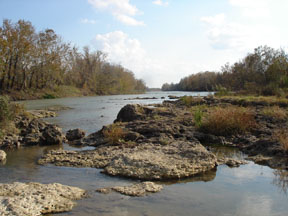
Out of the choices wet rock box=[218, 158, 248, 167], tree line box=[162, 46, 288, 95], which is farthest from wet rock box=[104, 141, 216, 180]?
tree line box=[162, 46, 288, 95]

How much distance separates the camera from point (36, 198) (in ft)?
18.2

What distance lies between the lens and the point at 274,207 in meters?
5.59

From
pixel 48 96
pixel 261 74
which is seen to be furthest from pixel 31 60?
pixel 261 74

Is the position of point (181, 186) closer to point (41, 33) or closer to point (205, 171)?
point (205, 171)

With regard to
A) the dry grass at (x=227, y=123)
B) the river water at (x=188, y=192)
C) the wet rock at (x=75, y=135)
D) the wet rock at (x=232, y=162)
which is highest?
the dry grass at (x=227, y=123)

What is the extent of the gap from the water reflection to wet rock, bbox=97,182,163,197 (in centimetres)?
281

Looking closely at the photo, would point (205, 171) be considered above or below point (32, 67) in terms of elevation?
below

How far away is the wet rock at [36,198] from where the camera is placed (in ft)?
16.6

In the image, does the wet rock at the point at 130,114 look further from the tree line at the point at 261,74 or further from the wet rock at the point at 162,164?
the tree line at the point at 261,74

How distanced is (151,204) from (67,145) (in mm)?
7091

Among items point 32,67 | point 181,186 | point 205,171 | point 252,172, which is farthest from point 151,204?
point 32,67

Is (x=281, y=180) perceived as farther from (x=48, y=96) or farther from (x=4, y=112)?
(x=48, y=96)

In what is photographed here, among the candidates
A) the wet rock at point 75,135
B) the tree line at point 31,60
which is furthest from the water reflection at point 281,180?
the tree line at point 31,60

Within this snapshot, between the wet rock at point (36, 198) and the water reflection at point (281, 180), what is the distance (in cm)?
454
